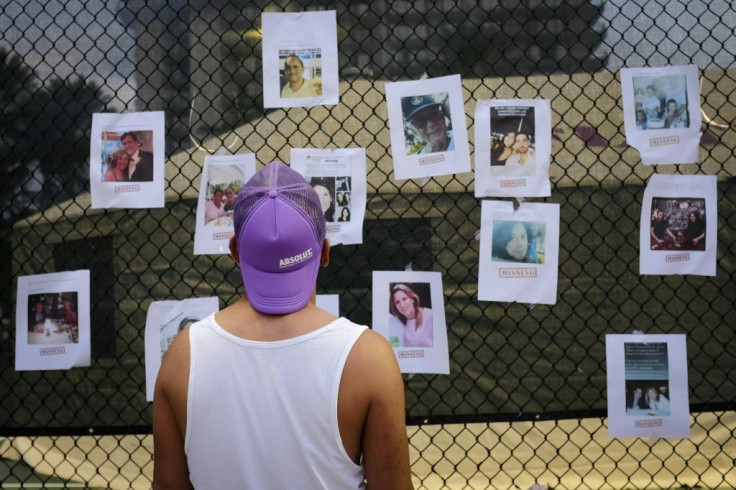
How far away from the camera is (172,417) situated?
128cm

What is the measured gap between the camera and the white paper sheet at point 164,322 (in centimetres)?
244

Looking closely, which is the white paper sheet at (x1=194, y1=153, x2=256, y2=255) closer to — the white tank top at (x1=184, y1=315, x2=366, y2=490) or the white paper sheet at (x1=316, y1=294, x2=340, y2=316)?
the white paper sheet at (x1=316, y1=294, x2=340, y2=316)

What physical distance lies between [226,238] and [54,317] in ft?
2.17

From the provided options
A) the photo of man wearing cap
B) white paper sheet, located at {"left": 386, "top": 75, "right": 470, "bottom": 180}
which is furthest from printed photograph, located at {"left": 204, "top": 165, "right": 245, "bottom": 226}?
the photo of man wearing cap

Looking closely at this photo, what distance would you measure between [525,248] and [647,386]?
2.02 ft

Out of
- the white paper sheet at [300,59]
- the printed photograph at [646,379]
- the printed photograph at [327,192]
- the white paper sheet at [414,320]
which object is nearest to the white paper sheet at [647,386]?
the printed photograph at [646,379]

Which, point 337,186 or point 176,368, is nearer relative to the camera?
point 176,368

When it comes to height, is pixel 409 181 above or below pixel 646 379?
above

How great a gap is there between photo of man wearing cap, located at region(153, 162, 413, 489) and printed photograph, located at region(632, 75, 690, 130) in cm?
153

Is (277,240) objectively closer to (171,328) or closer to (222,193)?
(222,193)

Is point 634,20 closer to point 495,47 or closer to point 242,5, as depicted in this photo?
point 495,47

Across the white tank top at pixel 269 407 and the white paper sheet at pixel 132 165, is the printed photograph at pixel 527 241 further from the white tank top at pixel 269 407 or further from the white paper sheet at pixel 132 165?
the white tank top at pixel 269 407

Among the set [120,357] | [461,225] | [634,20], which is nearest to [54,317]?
[120,357]

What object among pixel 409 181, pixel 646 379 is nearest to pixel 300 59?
pixel 409 181
